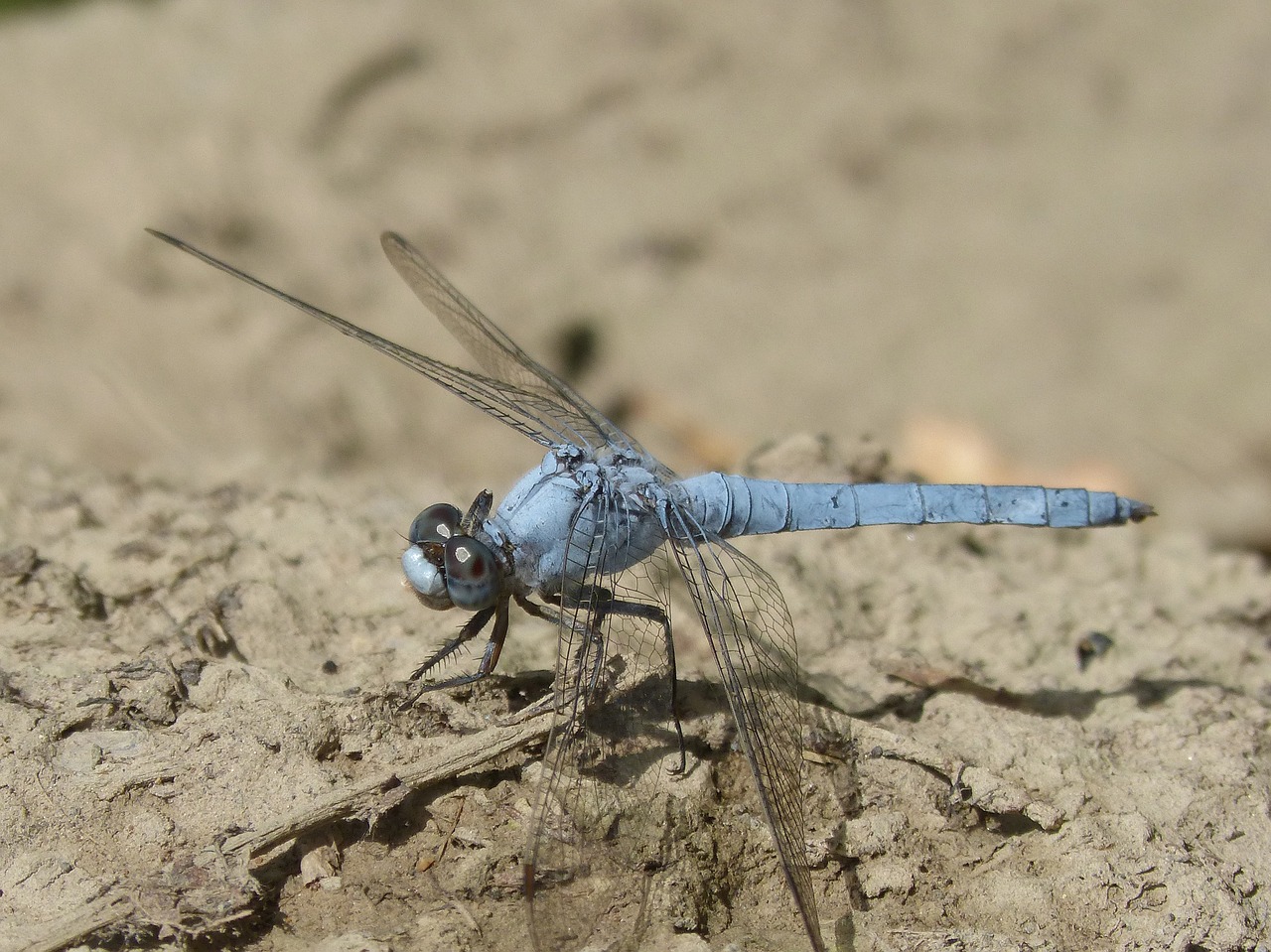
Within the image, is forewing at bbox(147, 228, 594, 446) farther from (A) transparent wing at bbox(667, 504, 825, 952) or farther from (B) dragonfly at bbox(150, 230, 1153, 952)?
(A) transparent wing at bbox(667, 504, 825, 952)

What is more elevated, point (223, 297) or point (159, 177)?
point (159, 177)

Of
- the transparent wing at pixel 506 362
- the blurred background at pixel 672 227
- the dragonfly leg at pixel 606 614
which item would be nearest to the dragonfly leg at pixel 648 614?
the dragonfly leg at pixel 606 614

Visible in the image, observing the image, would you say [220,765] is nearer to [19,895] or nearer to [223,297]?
[19,895]

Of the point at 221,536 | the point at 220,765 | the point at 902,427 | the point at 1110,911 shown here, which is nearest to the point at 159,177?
the point at 221,536

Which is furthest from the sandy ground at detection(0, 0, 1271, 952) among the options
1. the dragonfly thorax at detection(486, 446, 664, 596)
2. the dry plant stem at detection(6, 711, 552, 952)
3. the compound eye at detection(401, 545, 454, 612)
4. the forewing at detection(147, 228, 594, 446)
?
the forewing at detection(147, 228, 594, 446)

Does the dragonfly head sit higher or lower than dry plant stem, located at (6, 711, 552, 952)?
higher

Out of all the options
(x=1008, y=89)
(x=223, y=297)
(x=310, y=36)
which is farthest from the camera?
(x=1008, y=89)

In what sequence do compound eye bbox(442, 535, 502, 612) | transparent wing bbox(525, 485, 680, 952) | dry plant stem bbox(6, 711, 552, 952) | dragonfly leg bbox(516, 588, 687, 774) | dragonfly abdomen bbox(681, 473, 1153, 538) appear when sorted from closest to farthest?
1. dry plant stem bbox(6, 711, 552, 952)
2. transparent wing bbox(525, 485, 680, 952)
3. dragonfly leg bbox(516, 588, 687, 774)
4. compound eye bbox(442, 535, 502, 612)
5. dragonfly abdomen bbox(681, 473, 1153, 538)

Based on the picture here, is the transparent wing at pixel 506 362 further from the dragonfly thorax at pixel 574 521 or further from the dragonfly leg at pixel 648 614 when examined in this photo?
the dragonfly leg at pixel 648 614
